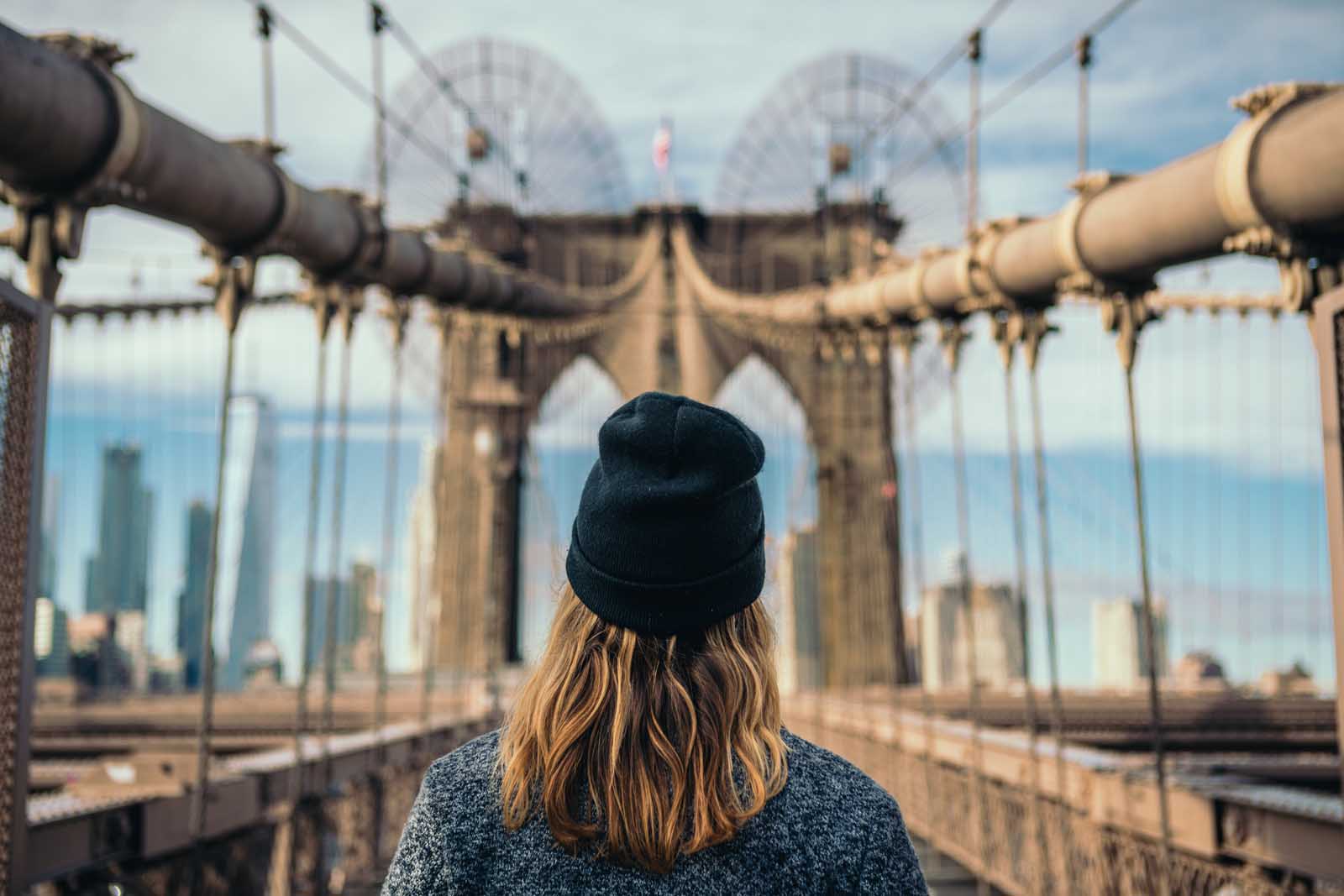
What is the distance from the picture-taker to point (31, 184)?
500 cm

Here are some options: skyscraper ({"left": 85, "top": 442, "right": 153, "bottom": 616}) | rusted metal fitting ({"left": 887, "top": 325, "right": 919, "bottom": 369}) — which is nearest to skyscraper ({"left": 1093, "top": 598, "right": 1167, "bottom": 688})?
rusted metal fitting ({"left": 887, "top": 325, "right": 919, "bottom": 369})

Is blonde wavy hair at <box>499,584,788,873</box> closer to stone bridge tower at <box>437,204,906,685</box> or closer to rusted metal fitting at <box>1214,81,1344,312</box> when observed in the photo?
rusted metal fitting at <box>1214,81,1344,312</box>

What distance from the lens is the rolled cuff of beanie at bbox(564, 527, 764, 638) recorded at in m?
1.42

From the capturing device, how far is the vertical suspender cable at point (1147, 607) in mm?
6406

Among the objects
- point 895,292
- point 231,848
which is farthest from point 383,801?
point 895,292

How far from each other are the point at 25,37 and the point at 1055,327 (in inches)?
258

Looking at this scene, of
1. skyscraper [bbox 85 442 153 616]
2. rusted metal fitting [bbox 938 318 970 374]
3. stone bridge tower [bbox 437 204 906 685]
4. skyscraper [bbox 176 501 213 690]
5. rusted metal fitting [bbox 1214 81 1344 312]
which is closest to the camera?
rusted metal fitting [bbox 1214 81 1344 312]

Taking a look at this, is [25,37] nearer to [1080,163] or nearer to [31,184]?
[31,184]

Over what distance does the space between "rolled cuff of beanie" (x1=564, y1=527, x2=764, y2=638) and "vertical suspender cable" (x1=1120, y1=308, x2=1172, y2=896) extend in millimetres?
5302

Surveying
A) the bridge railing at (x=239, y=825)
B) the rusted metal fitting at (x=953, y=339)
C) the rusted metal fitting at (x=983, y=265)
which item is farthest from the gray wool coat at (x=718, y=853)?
the rusted metal fitting at (x=953, y=339)

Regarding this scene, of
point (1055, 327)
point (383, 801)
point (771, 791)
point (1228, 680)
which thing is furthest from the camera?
point (1228, 680)

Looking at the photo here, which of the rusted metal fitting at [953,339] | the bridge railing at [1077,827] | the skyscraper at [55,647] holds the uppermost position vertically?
the rusted metal fitting at [953,339]

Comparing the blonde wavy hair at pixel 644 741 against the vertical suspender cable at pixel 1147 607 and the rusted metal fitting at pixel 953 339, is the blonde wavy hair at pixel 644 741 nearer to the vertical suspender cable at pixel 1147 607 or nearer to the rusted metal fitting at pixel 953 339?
the vertical suspender cable at pixel 1147 607

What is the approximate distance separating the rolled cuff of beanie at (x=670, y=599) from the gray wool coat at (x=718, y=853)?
18 cm
